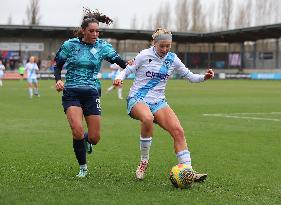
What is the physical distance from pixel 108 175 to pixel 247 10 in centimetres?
9027

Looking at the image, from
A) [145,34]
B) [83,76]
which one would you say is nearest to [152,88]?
[83,76]

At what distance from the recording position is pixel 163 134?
15.4 meters

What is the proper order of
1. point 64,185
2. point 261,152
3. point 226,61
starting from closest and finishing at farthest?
1. point 64,185
2. point 261,152
3. point 226,61

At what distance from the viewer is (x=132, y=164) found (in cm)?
1034

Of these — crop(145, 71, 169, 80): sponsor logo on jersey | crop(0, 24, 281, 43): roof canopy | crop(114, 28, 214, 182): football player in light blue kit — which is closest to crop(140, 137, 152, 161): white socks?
crop(114, 28, 214, 182): football player in light blue kit

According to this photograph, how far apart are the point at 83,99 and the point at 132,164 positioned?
1654mm

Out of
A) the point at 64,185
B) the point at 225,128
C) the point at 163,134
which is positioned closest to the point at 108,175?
the point at 64,185

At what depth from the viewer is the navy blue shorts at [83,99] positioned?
924cm

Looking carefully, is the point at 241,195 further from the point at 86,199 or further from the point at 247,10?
the point at 247,10

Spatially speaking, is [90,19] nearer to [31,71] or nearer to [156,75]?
[156,75]

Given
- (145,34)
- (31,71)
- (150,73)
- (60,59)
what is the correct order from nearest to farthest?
(150,73), (60,59), (31,71), (145,34)

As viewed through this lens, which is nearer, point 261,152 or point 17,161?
point 17,161

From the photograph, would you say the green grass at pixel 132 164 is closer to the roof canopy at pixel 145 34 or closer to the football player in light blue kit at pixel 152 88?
the football player in light blue kit at pixel 152 88

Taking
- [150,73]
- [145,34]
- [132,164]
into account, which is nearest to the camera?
[150,73]
